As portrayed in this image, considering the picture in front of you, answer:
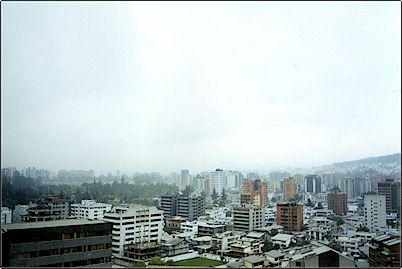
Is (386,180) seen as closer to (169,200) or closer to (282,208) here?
(282,208)

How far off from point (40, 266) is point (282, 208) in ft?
13.4

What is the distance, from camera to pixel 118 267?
3.17 m

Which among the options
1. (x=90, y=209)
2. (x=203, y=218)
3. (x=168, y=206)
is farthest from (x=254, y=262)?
(x=203, y=218)

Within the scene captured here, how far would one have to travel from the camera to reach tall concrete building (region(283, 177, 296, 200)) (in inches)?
209

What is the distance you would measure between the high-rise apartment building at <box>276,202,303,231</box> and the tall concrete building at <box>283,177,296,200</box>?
188 millimetres

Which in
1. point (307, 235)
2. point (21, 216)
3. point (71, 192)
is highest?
point (71, 192)

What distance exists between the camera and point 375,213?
14.3 ft

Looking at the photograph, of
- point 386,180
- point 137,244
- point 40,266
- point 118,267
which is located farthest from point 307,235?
point 40,266

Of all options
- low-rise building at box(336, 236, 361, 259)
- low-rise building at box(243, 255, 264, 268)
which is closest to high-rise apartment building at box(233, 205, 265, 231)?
low-rise building at box(336, 236, 361, 259)

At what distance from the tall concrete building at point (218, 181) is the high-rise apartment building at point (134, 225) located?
0.82m

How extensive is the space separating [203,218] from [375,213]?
254 centimetres

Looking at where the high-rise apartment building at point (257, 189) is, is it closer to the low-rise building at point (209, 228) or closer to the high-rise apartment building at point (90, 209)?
the low-rise building at point (209, 228)

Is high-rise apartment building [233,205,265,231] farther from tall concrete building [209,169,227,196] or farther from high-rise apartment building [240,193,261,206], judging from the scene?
tall concrete building [209,169,227,196]

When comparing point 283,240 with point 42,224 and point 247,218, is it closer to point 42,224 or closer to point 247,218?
point 247,218
